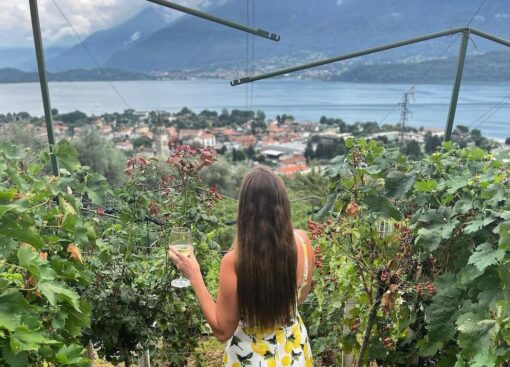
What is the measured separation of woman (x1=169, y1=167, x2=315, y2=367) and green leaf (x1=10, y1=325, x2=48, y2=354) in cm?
63

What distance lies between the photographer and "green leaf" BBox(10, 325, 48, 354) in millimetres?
1053

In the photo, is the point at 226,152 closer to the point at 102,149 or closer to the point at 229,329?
the point at 102,149

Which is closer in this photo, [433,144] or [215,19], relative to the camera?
[215,19]

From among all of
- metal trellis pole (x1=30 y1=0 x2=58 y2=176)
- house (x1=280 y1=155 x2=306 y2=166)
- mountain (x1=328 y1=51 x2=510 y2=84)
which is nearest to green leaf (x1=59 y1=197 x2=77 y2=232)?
metal trellis pole (x1=30 y1=0 x2=58 y2=176)

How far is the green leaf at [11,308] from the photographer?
1.03m

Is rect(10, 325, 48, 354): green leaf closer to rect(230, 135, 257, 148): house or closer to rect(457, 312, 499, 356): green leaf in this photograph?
rect(457, 312, 499, 356): green leaf

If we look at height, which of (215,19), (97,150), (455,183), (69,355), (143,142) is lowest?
(143,142)

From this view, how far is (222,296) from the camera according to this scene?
5.15 feet

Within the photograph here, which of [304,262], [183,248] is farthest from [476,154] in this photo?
[183,248]

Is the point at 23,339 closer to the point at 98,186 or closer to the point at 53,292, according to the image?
the point at 53,292

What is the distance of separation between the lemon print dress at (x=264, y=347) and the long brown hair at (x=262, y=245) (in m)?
0.09

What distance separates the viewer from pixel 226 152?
77.3 feet

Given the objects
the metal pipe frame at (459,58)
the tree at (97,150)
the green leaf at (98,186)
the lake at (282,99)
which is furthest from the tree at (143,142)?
the green leaf at (98,186)

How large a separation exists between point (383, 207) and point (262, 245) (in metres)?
0.67
